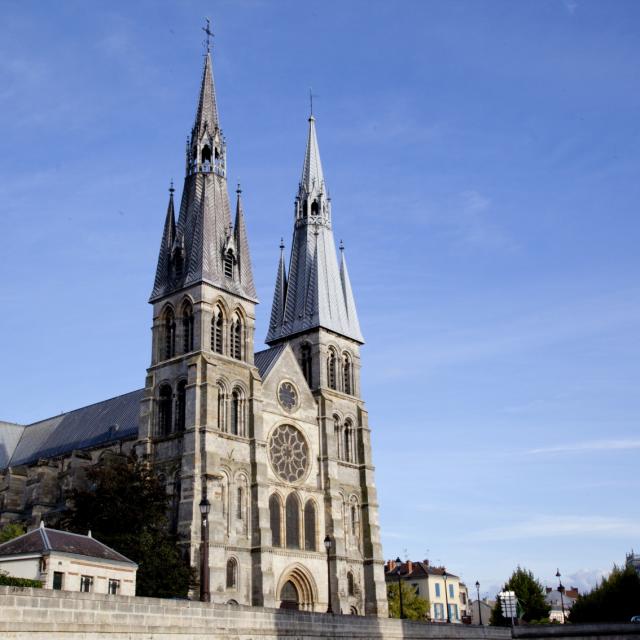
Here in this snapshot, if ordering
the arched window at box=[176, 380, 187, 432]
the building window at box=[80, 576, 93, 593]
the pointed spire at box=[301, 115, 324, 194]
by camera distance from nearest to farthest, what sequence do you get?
the building window at box=[80, 576, 93, 593]
the arched window at box=[176, 380, 187, 432]
the pointed spire at box=[301, 115, 324, 194]

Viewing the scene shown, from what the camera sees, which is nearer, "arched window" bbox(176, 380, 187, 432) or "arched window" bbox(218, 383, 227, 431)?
"arched window" bbox(176, 380, 187, 432)

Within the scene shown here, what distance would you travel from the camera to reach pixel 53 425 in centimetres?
7912

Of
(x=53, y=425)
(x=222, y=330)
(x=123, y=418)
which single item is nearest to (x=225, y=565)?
(x=222, y=330)

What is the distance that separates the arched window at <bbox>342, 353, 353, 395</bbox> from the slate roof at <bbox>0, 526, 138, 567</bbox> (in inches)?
1264

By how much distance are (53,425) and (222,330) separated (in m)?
26.6

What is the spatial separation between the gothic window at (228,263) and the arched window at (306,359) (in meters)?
9.82

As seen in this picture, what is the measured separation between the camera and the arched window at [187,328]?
59.3 meters

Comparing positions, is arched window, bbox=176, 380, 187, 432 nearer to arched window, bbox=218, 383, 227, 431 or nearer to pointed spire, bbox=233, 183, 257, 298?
arched window, bbox=218, 383, 227, 431

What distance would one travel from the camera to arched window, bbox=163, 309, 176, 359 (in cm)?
6028

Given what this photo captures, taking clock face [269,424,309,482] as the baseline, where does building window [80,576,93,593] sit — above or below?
below

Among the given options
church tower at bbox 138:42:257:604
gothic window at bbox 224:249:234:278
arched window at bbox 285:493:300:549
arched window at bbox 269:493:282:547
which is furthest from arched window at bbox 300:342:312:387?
arched window at bbox 269:493:282:547

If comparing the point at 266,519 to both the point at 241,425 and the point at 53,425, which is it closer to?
the point at 241,425

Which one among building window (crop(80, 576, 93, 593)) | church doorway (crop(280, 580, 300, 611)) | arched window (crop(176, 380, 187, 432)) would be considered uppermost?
arched window (crop(176, 380, 187, 432))

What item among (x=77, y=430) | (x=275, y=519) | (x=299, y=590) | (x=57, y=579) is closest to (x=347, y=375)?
(x=275, y=519)
